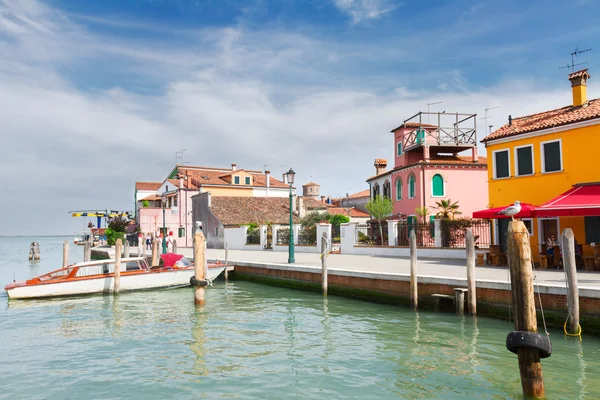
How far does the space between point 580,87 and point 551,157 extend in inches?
147

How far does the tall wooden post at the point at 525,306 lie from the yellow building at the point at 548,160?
11.7 meters

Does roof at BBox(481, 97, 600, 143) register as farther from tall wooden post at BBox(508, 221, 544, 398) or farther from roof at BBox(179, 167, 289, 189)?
roof at BBox(179, 167, 289, 189)

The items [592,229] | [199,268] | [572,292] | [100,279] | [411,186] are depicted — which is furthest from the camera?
[411,186]

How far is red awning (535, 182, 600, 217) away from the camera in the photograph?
14.0 meters

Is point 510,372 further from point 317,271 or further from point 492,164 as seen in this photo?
point 492,164

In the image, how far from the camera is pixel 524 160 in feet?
63.2

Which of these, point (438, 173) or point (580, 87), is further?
point (438, 173)

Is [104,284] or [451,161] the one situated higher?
[451,161]

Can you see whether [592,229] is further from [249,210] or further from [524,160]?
[249,210]

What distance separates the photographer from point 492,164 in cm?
2062

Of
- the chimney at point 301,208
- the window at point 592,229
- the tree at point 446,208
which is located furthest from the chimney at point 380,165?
the window at point 592,229

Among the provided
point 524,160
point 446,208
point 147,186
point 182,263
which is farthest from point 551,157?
point 147,186

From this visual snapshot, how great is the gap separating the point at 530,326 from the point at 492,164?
15.3m

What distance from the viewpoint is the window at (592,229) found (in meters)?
16.3
